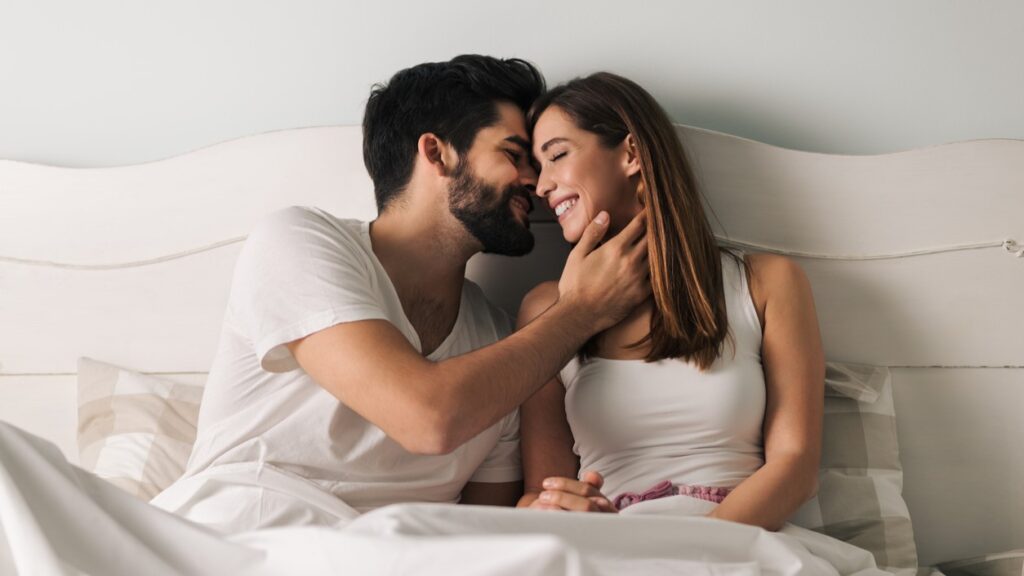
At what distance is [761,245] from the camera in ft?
5.98

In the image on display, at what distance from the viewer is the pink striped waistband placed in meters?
1.47

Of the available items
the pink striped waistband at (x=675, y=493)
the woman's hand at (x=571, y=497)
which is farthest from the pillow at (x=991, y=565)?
the woman's hand at (x=571, y=497)

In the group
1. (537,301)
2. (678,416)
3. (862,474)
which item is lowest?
(862,474)

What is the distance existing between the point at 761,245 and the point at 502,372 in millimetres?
715

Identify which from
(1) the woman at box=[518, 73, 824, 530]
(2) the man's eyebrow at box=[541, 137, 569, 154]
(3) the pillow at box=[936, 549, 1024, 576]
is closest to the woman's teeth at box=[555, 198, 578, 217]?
(1) the woman at box=[518, 73, 824, 530]

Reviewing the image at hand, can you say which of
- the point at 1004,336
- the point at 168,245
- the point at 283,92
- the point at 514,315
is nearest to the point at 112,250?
the point at 168,245

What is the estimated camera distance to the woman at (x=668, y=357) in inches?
59.7

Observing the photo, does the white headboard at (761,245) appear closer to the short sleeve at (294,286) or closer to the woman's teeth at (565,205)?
the woman's teeth at (565,205)

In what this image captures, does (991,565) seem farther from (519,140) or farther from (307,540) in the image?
(307,540)

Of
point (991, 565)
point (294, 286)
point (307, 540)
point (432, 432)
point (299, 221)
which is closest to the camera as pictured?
point (307, 540)

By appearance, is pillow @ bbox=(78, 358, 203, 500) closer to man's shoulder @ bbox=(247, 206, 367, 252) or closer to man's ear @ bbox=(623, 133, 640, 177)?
man's shoulder @ bbox=(247, 206, 367, 252)

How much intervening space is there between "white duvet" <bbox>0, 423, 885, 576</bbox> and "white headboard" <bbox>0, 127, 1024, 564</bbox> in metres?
0.88

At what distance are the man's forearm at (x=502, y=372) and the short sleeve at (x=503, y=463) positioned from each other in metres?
0.27

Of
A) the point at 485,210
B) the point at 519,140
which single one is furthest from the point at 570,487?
the point at 519,140
